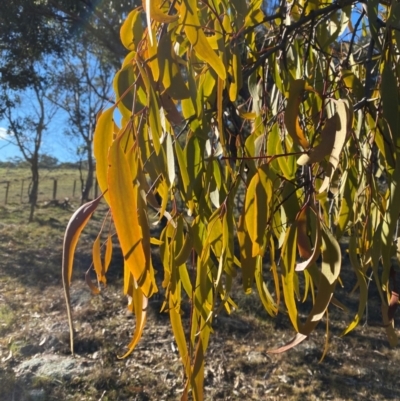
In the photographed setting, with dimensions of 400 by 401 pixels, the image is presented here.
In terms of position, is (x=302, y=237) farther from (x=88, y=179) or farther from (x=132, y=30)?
(x=88, y=179)

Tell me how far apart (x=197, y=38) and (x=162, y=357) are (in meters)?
2.65

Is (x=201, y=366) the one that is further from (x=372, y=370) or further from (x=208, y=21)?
(x=372, y=370)

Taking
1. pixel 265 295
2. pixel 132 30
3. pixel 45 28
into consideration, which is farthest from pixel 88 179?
pixel 132 30

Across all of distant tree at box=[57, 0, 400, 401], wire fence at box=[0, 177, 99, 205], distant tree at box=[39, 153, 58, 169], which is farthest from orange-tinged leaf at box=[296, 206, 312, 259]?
distant tree at box=[39, 153, 58, 169]

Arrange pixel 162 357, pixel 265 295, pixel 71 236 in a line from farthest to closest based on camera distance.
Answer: pixel 162 357 → pixel 265 295 → pixel 71 236

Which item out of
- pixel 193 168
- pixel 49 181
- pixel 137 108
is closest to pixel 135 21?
pixel 137 108

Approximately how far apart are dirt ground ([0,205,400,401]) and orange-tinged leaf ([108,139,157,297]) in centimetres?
224

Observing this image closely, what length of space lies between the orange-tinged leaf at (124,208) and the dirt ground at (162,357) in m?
2.24

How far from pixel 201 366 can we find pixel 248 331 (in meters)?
2.75

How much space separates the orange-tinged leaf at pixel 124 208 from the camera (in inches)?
22.2

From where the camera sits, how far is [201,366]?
0.82 meters

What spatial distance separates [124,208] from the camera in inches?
22.3

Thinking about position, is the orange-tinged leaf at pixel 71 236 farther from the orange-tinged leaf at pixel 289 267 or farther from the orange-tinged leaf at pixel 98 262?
the orange-tinged leaf at pixel 289 267

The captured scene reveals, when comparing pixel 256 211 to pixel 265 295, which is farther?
pixel 265 295
